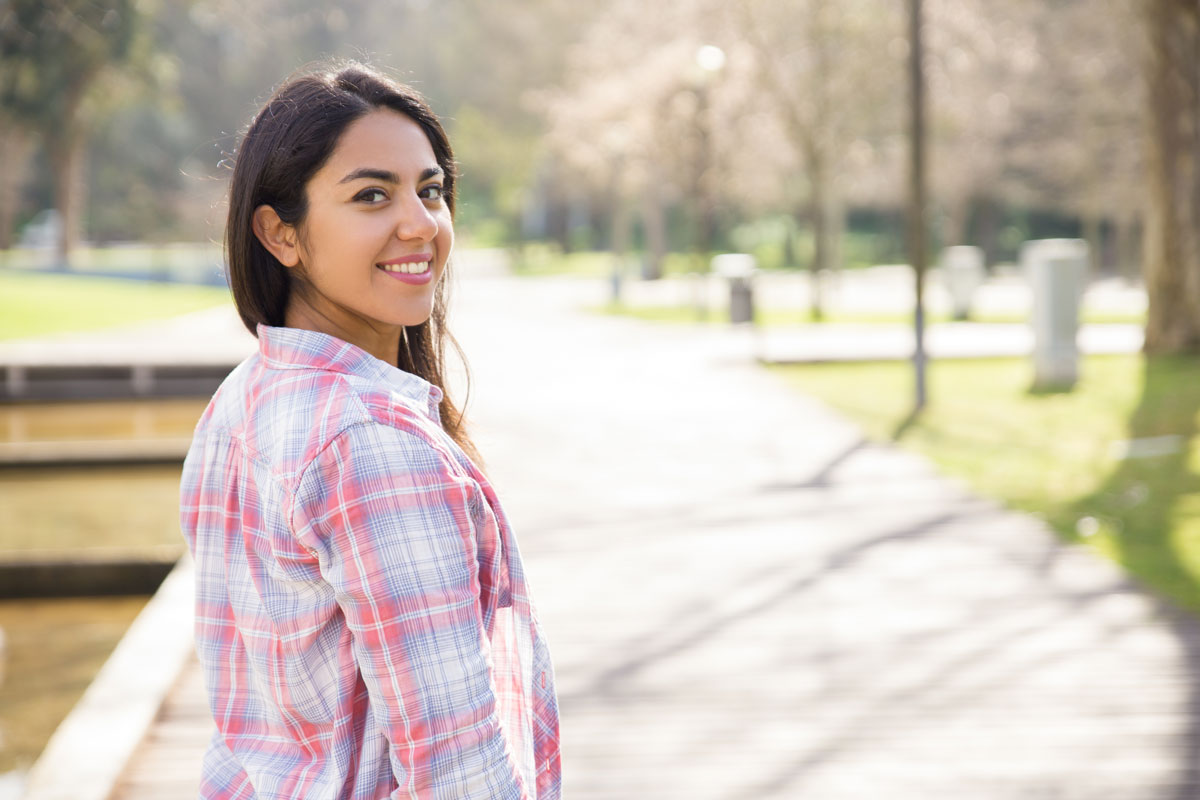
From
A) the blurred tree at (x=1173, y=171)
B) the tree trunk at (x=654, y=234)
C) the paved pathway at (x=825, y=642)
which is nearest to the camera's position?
the paved pathway at (x=825, y=642)

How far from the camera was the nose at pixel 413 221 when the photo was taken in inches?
58.6

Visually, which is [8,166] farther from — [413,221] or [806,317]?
[413,221]

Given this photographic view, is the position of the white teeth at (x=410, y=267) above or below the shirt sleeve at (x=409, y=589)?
above

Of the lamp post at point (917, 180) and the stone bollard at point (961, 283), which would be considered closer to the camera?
the lamp post at point (917, 180)

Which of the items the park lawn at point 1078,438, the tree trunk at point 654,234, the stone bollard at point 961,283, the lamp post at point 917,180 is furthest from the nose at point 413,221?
the tree trunk at point 654,234

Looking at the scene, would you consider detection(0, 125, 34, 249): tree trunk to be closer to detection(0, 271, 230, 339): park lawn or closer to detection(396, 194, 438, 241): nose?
detection(0, 271, 230, 339): park lawn

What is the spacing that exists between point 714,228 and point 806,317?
3279cm

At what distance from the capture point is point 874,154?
33125mm

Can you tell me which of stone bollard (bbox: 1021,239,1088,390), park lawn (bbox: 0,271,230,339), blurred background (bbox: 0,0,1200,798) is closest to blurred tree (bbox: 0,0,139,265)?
blurred background (bbox: 0,0,1200,798)

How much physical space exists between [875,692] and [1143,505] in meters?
3.80

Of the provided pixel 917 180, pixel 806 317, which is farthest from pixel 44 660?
pixel 806 317

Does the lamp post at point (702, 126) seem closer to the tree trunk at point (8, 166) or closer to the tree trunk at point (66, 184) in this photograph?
the tree trunk at point (66, 184)

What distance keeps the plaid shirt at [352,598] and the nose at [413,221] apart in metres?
0.15

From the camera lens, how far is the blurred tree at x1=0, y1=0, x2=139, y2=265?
19.7 meters
